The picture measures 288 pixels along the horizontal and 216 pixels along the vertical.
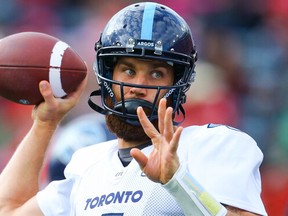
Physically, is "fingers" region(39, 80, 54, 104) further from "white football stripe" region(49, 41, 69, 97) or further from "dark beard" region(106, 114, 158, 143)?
"dark beard" region(106, 114, 158, 143)

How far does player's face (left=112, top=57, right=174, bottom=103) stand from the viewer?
339cm

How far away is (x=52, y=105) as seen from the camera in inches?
140

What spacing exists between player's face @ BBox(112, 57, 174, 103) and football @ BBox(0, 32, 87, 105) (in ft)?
0.64

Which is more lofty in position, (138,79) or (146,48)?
(146,48)

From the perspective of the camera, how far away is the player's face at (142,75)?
3.39m

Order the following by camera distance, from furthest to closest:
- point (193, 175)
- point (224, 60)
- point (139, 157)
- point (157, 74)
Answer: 1. point (224, 60)
2. point (157, 74)
3. point (193, 175)
4. point (139, 157)

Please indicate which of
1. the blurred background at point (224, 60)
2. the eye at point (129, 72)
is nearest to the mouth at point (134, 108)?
the eye at point (129, 72)

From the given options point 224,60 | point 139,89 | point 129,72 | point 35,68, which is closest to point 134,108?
point 139,89

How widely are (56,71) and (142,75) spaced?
0.36 metres

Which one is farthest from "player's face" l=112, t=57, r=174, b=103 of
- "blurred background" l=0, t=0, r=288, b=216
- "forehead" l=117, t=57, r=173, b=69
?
"blurred background" l=0, t=0, r=288, b=216

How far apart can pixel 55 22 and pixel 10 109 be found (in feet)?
A: 3.42

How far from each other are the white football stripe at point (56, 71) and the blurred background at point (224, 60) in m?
3.51

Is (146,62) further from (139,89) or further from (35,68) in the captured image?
(35,68)

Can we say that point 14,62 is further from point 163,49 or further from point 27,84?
point 163,49
